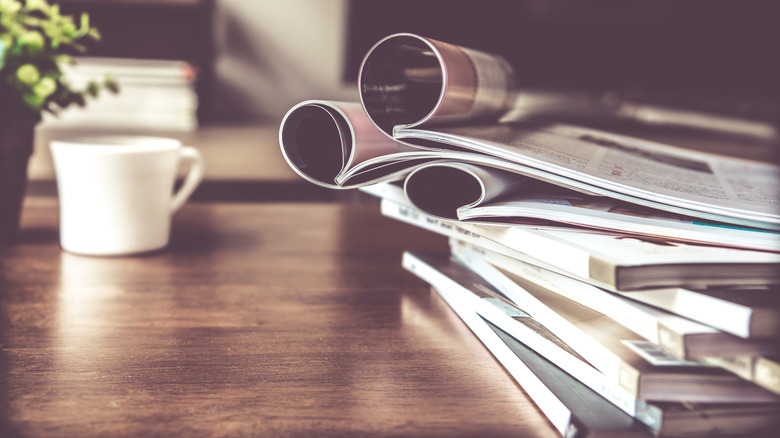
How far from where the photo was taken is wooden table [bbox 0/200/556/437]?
30 cm

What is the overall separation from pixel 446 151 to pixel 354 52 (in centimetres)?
148

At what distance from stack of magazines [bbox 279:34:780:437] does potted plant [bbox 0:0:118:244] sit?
0.33 m

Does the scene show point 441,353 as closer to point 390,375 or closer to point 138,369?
point 390,375

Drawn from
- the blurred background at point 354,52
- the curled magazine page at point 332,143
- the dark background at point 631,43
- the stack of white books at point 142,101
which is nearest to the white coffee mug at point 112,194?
the curled magazine page at point 332,143

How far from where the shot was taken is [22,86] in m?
0.60

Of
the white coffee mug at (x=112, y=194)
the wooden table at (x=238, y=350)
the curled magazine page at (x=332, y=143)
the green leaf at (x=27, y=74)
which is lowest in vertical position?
the wooden table at (x=238, y=350)

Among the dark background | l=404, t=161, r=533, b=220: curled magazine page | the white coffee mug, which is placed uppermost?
the dark background

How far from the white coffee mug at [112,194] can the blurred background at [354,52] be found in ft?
3.09

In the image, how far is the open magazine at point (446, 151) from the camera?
39 centimetres

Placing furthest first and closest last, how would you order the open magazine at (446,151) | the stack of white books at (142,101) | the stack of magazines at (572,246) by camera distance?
1. the stack of white books at (142,101)
2. the open magazine at (446,151)
3. the stack of magazines at (572,246)

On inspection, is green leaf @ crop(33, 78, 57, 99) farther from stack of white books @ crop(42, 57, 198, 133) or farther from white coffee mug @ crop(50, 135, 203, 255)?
stack of white books @ crop(42, 57, 198, 133)

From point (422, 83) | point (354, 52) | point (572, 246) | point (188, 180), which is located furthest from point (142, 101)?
point (572, 246)

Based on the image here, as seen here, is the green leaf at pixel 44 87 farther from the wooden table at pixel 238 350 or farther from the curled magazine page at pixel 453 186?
the curled magazine page at pixel 453 186

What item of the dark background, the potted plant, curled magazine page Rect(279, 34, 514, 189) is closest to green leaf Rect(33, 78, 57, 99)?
the potted plant
